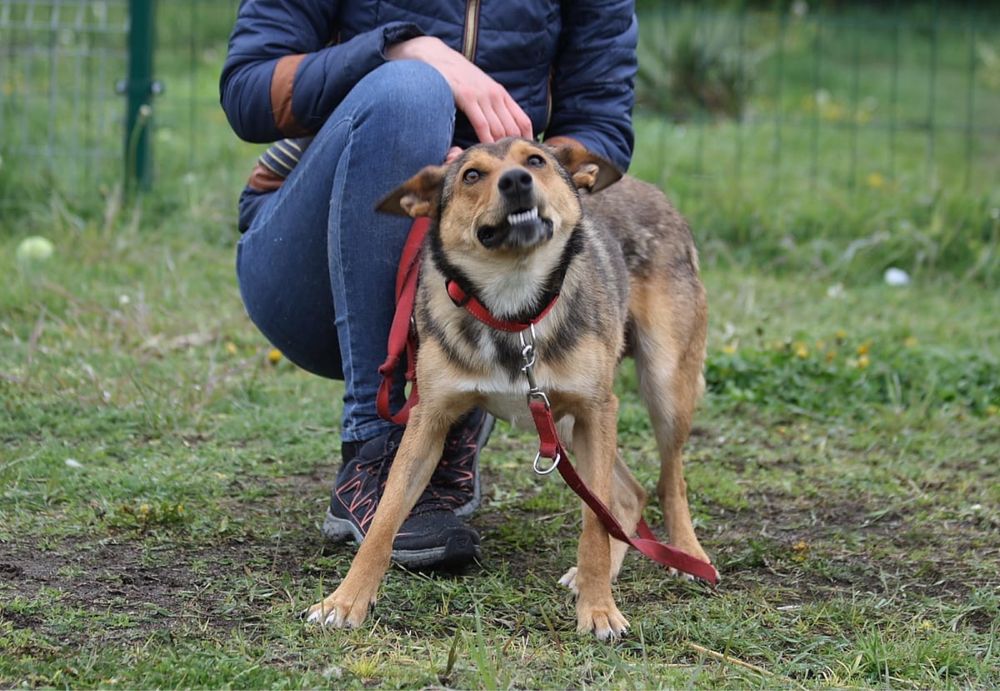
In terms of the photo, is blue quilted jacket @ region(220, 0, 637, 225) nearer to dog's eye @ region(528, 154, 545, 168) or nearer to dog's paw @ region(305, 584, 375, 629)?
dog's eye @ region(528, 154, 545, 168)

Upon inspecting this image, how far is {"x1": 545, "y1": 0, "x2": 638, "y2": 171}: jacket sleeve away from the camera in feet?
11.5

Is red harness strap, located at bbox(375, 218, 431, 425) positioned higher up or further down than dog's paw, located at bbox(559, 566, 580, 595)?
higher up

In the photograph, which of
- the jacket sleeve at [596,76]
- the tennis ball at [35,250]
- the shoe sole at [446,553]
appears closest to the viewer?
the shoe sole at [446,553]

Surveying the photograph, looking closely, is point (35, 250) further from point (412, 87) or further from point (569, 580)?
point (569, 580)

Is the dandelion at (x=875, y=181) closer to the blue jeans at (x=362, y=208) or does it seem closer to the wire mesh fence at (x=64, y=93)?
the wire mesh fence at (x=64, y=93)

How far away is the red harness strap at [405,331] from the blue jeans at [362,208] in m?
0.03

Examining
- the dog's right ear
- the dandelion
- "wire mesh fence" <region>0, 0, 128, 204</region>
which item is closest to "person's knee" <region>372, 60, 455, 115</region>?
the dog's right ear

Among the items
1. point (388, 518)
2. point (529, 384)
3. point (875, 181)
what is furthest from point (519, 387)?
point (875, 181)

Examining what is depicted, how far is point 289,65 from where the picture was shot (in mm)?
3215

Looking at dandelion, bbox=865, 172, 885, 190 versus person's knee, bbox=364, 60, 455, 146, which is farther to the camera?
dandelion, bbox=865, 172, 885, 190

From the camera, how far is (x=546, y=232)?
2.85m

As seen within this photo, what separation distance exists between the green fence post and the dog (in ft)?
12.5

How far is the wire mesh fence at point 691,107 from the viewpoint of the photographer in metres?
6.62

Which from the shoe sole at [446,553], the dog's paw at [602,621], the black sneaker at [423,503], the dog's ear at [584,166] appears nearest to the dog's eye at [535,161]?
the dog's ear at [584,166]
